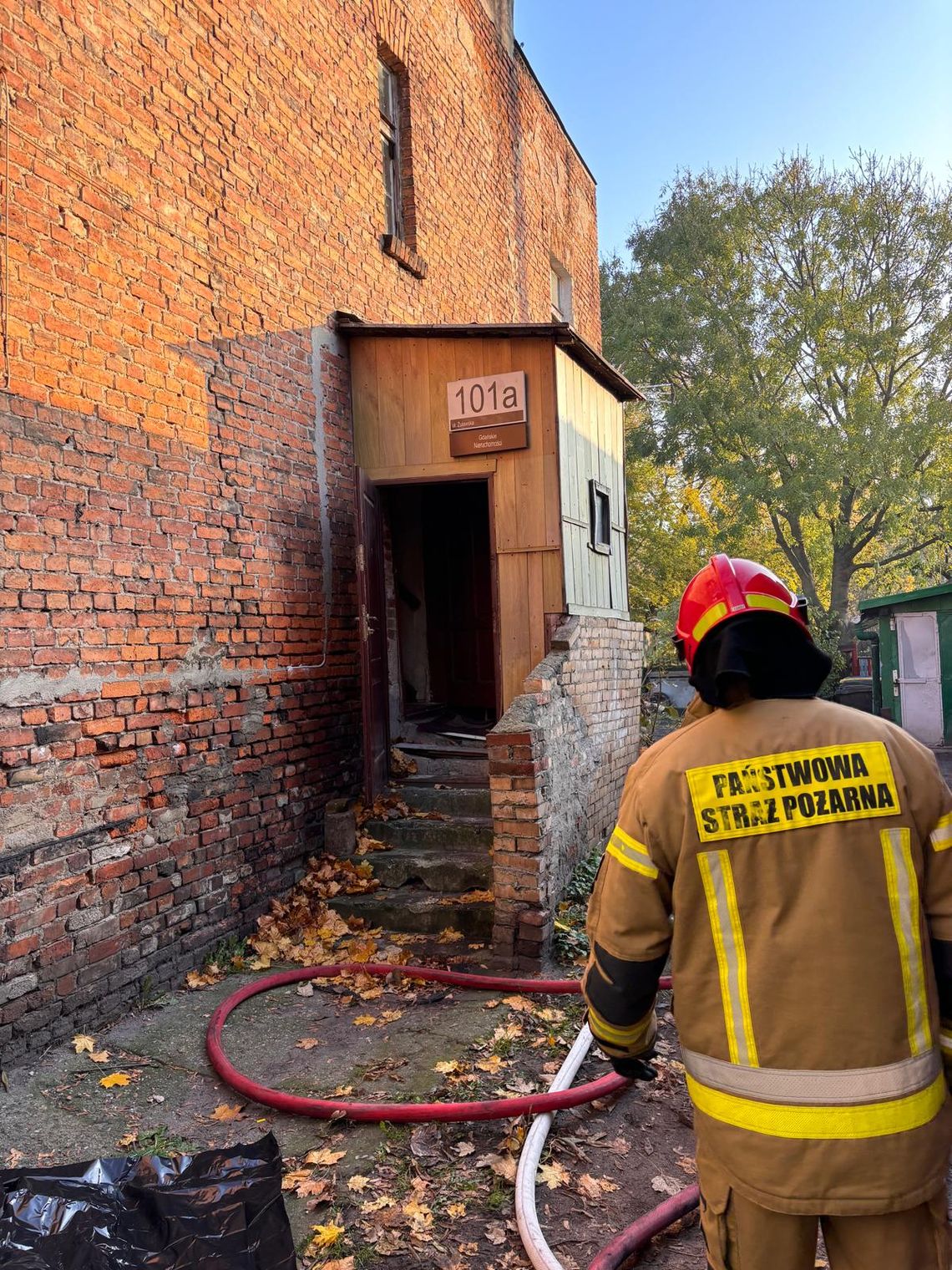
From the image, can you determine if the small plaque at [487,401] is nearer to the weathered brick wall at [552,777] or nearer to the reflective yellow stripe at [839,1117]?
the weathered brick wall at [552,777]

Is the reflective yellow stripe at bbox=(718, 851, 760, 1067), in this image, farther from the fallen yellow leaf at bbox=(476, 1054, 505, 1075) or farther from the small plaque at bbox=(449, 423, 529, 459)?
the small plaque at bbox=(449, 423, 529, 459)

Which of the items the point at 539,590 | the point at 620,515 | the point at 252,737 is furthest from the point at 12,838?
the point at 620,515

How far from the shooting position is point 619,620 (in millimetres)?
8750

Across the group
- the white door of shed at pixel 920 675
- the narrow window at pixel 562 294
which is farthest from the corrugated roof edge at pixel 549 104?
the white door of shed at pixel 920 675

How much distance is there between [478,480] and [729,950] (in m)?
5.81

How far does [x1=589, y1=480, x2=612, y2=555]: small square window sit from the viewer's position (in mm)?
7980

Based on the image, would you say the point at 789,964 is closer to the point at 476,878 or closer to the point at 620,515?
the point at 476,878

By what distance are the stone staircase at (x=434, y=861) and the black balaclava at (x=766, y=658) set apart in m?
4.24

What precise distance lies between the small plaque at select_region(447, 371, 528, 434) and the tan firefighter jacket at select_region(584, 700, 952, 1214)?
18.0 feet

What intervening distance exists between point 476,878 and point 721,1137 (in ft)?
14.5

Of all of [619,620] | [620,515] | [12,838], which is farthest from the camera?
[620,515]

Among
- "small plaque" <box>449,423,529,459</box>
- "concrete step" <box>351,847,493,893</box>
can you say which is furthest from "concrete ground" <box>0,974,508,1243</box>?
"small plaque" <box>449,423,529,459</box>

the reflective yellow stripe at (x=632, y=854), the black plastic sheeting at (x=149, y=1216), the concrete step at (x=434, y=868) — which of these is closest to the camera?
the reflective yellow stripe at (x=632, y=854)

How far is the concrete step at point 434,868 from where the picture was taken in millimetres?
6070
